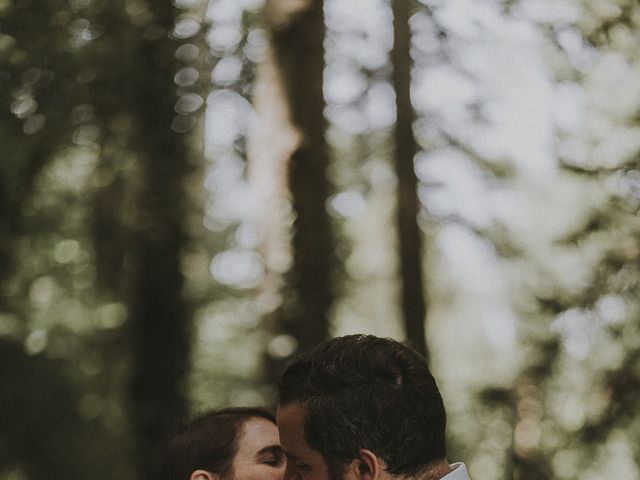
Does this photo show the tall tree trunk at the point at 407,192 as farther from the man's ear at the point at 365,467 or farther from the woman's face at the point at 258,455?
the man's ear at the point at 365,467

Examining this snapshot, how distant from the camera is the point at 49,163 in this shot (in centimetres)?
980

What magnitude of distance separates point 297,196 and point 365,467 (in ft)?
17.6

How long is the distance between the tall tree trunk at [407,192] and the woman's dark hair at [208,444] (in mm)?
4945

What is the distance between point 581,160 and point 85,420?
18.6 ft

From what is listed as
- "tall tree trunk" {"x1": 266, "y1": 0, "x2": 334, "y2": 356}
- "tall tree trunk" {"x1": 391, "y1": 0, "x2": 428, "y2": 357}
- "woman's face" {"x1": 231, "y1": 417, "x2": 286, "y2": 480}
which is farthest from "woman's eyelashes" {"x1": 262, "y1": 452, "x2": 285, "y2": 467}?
"tall tree trunk" {"x1": 391, "y1": 0, "x2": 428, "y2": 357}

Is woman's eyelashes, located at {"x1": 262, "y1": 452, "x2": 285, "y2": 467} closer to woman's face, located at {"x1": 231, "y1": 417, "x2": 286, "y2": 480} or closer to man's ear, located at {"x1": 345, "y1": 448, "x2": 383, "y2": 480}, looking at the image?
woman's face, located at {"x1": 231, "y1": 417, "x2": 286, "y2": 480}

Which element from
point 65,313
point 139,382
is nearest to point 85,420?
point 139,382

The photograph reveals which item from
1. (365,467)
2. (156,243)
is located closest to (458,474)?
(365,467)

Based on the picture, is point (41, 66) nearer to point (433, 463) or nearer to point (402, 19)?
point (402, 19)

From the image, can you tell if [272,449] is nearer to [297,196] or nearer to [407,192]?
[297,196]

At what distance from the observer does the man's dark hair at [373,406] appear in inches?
110

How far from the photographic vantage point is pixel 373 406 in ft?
9.25

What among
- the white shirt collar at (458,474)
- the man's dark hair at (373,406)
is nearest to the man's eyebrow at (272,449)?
the man's dark hair at (373,406)

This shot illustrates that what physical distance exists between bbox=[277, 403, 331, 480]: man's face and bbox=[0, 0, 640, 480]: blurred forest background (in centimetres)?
474
